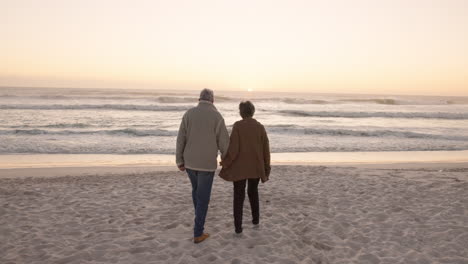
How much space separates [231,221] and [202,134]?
191 cm

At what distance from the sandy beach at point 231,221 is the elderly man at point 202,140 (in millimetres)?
1028

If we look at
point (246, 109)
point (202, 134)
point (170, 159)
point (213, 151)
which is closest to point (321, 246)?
point (213, 151)

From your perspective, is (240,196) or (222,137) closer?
(222,137)

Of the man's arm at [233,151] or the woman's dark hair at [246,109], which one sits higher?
the woman's dark hair at [246,109]

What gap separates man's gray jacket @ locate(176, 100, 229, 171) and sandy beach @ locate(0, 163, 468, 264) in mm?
1128

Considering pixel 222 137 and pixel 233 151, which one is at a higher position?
pixel 222 137

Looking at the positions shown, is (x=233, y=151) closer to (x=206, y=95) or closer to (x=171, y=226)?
(x=206, y=95)

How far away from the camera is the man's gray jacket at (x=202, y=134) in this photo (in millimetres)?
4168

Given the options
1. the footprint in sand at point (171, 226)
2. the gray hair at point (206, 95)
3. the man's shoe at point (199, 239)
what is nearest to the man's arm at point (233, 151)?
the gray hair at point (206, 95)

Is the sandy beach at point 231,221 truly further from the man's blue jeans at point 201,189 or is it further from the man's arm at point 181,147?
the man's arm at point 181,147

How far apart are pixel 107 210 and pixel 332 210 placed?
3882mm

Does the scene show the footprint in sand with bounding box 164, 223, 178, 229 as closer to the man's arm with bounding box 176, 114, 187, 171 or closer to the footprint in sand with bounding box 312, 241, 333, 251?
the man's arm with bounding box 176, 114, 187, 171

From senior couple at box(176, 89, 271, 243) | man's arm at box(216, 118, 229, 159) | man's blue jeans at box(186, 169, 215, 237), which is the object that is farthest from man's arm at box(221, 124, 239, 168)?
man's blue jeans at box(186, 169, 215, 237)

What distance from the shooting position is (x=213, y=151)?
13.8 feet
